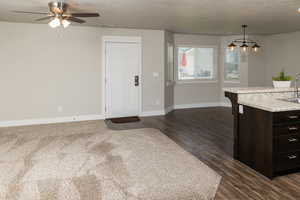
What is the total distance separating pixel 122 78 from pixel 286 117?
14.8ft

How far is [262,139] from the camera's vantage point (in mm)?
3172

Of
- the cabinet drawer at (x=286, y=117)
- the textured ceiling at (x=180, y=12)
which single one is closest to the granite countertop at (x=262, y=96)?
the cabinet drawer at (x=286, y=117)

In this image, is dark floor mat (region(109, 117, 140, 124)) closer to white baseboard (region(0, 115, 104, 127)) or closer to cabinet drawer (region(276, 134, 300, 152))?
white baseboard (region(0, 115, 104, 127))

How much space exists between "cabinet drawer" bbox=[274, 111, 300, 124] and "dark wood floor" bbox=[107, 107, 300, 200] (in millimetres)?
714

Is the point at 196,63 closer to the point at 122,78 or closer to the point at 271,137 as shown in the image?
the point at 122,78

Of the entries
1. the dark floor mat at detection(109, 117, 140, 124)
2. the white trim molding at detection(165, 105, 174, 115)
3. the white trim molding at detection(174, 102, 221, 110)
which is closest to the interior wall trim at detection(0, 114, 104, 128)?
the dark floor mat at detection(109, 117, 140, 124)

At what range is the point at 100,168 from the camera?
3330 mm

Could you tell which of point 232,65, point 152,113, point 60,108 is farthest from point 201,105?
point 60,108

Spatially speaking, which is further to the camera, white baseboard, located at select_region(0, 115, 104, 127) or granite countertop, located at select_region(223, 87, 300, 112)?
white baseboard, located at select_region(0, 115, 104, 127)

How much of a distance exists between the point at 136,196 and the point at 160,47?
200 inches

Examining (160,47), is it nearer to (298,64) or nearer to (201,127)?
(201,127)

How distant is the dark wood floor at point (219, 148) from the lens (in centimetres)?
270

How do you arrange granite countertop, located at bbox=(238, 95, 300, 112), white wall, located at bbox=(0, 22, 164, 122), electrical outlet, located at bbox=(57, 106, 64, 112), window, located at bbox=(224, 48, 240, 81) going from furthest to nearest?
1. window, located at bbox=(224, 48, 240, 81)
2. electrical outlet, located at bbox=(57, 106, 64, 112)
3. white wall, located at bbox=(0, 22, 164, 122)
4. granite countertop, located at bbox=(238, 95, 300, 112)

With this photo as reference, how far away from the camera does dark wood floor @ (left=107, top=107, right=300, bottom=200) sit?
8.86 feet
